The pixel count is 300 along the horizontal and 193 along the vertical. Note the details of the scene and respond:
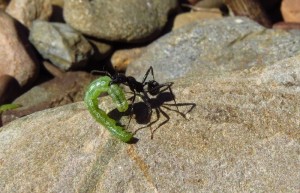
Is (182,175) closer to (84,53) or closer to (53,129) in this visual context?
(53,129)

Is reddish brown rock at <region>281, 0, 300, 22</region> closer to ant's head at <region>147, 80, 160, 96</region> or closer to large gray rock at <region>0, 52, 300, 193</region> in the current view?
large gray rock at <region>0, 52, 300, 193</region>

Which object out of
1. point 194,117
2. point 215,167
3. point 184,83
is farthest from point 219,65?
point 215,167

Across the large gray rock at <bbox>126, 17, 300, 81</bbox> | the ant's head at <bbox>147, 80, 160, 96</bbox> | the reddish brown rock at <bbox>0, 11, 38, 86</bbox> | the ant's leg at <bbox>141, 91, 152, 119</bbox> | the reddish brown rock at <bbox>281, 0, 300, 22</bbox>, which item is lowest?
the reddish brown rock at <bbox>281, 0, 300, 22</bbox>

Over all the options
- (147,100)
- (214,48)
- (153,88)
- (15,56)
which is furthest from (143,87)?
(15,56)

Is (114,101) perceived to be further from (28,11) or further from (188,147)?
(28,11)

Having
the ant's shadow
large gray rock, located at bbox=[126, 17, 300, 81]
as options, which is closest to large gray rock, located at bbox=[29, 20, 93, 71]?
large gray rock, located at bbox=[126, 17, 300, 81]

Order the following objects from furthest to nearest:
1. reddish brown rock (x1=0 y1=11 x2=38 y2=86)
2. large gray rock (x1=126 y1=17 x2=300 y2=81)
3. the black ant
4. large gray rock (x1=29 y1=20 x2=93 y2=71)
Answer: large gray rock (x1=29 y1=20 x2=93 y2=71)
reddish brown rock (x1=0 y1=11 x2=38 y2=86)
large gray rock (x1=126 y1=17 x2=300 y2=81)
the black ant
